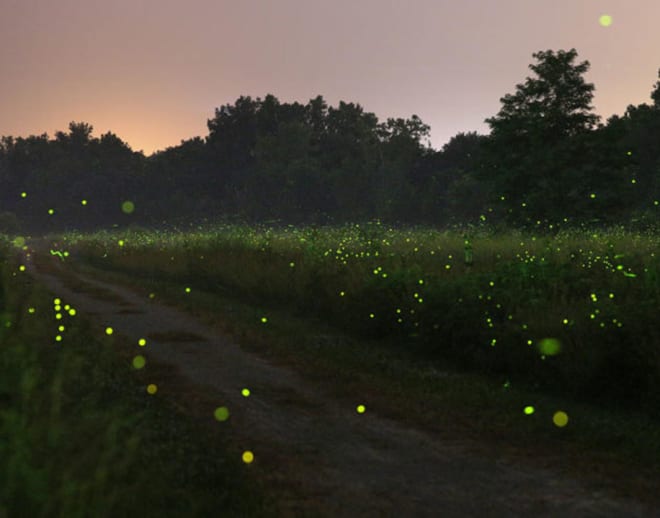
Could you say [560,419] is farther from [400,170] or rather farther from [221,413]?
[400,170]

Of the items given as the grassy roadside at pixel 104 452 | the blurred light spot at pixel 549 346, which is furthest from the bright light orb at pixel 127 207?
the blurred light spot at pixel 549 346

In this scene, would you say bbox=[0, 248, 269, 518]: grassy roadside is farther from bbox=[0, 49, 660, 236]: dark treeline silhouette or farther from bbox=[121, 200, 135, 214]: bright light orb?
bbox=[121, 200, 135, 214]: bright light orb

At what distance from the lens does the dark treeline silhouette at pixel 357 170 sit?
116 ft

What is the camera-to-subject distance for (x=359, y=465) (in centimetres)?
669

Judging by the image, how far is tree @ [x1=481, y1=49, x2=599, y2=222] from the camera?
34875mm

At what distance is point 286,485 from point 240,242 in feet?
71.7

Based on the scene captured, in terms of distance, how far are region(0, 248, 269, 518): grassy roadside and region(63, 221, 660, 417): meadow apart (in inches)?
208

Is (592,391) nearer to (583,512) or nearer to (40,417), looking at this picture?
(583,512)

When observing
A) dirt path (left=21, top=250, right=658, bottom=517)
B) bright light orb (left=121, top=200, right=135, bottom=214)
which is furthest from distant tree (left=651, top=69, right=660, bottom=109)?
bright light orb (left=121, top=200, right=135, bottom=214)

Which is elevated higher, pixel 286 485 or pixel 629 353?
pixel 629 353

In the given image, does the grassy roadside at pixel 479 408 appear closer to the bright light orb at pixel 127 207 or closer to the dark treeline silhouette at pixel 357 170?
the dark treeline silhouette at pixel 357 170

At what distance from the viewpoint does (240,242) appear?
27.6m

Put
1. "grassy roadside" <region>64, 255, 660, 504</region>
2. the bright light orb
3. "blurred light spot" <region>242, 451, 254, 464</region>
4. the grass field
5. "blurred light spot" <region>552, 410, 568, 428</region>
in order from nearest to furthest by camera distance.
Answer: "blurred light spot" <region>242, 451, 254, 464</region> < "grassy roadside" <region>64, 255, 660, 504</region> < the grass field < "blurred light spot" <region>552, 410, 568, 428</region> < the bright light orb

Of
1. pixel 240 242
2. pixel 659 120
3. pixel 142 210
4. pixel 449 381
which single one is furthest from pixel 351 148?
pixel 449 381
